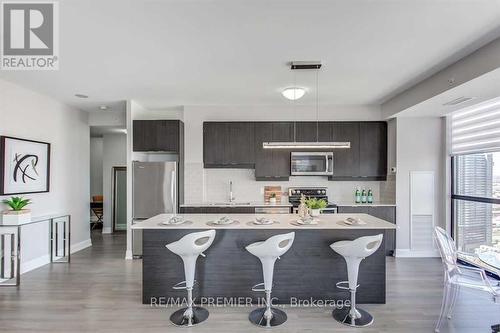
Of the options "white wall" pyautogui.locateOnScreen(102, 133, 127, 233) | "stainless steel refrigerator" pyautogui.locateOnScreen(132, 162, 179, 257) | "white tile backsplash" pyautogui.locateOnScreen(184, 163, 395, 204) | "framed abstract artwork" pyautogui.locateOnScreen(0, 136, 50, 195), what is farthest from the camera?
"white wall" pyautogui.locateOnScreen(102, 133, 127, 233)

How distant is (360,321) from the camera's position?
113 inches

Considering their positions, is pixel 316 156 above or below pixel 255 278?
above

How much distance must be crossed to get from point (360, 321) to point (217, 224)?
1.77 m

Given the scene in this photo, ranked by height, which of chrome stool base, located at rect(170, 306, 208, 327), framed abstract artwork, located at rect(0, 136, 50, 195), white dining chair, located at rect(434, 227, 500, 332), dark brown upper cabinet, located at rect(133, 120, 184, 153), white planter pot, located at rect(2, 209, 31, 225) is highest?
dark brown upper cabinet, located at rect(133, 120, 184, 153)

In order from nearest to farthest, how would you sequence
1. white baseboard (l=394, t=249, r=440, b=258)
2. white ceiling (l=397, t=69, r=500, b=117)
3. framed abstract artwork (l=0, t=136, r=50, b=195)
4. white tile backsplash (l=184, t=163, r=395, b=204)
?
white ceiling (l=397, t=69, r=500, b=117) → framed abstract artwork (l=0, t=136, r=50, b=195) → white baseboard (l=394, t=249, r=440, b=258) → white tile backsplash (l=184, t=163, r=395, b=204)

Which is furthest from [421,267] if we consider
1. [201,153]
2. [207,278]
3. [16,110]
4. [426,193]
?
[16,110]

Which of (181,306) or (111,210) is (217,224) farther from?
(111,210)

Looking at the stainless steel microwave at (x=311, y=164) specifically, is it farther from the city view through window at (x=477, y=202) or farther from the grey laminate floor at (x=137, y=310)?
the city view through window at (x=477, y=202)

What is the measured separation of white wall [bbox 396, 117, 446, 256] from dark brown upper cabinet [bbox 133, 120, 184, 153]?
4.01 metres

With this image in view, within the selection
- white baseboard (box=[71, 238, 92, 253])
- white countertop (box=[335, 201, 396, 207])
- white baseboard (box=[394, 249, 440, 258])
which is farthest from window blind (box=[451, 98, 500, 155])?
white baseboard (box=[71, 238, 92, 253])

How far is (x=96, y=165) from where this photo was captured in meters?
8.30

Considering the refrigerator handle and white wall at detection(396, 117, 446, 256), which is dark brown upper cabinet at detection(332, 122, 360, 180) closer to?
white wall at detection(396, 117, 446, 256)

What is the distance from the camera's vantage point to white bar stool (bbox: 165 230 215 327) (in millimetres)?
2812

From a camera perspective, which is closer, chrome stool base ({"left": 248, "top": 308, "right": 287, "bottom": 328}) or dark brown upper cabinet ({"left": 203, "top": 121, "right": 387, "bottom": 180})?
chrome stool base ({"left": 248, "top": 308, "right": 287, "bottom": 328})
